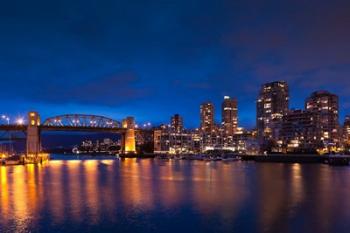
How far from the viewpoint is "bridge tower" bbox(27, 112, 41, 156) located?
415 ft

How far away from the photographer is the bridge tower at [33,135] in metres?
127

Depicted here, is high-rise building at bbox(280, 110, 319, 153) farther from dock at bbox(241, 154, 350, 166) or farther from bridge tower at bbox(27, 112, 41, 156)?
bridge tower at bbox(27, 112, 41, 156)

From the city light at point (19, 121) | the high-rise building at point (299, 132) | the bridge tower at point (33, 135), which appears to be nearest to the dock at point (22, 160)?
the bridge tower at point (33, 135)

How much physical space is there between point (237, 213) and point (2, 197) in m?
23.4

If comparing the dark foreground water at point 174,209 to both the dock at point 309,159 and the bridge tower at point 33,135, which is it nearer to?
the dock at point 309,159

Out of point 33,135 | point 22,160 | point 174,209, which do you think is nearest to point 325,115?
point 33,135

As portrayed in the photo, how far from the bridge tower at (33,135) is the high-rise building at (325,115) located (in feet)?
346

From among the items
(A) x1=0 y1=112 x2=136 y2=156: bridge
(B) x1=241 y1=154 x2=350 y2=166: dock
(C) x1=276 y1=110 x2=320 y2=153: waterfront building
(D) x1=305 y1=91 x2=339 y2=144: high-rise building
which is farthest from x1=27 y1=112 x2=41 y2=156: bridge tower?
(D) x1=305 y1=91 x2=339 y2=144: high-rise building

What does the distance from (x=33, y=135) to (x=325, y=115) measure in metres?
118

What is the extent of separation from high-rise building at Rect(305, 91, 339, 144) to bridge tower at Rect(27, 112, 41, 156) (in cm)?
10552

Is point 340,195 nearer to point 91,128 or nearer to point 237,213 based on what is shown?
point 237,213

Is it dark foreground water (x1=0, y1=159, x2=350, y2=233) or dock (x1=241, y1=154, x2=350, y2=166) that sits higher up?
dark foreground water (x1=0, y1=159, x2=350, y2=233)

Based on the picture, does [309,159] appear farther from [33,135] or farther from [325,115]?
[33,135]

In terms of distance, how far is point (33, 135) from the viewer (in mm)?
131625
